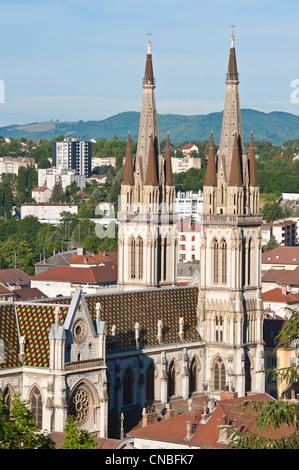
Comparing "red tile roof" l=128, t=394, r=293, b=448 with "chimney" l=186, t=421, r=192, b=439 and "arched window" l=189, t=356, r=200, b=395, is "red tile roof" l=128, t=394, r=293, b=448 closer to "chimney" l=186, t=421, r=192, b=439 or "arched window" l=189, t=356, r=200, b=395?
"chimney" l=186, t=421, r=192, b=439

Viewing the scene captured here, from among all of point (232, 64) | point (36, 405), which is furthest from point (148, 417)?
point (232, 64)

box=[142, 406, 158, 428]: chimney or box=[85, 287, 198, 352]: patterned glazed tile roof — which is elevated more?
box=[85, 287, 198, 352]: patterned glazed tile roof

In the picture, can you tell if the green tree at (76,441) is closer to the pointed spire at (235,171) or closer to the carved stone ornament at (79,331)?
the carved stone ornament at (79,331)

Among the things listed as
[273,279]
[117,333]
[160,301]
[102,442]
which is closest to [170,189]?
[160,301]

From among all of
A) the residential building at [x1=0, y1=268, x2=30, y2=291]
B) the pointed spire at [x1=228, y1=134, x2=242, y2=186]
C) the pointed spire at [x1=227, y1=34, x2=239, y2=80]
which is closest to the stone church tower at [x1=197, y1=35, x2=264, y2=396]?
the pointed spire at [x1=228, y1=134, x2=242, y2=186]

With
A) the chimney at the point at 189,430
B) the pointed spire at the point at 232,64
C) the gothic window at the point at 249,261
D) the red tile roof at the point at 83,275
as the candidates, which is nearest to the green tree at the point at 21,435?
the chimney at the point at 189,430

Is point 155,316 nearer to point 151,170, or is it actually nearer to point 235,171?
point 235,171
